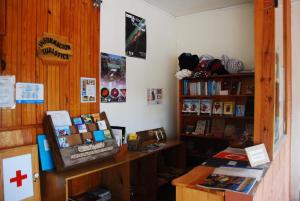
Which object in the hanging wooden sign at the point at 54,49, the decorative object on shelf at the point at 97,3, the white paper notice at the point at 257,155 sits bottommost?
the white paper notice at the point at 257,155

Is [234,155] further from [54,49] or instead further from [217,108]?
[54,49]

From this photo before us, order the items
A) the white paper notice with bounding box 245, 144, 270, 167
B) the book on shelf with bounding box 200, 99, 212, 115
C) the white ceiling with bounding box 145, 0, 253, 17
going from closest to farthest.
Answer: the white paper notice with bounding box 245, 144, 270, 167, the white ceiling with bounding box 145, 0, 253, 17, the book on shelf with bounding box 200, 99, 212, 115

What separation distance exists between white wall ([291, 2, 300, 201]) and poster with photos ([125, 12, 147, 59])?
2.02m

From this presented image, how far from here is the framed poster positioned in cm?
176

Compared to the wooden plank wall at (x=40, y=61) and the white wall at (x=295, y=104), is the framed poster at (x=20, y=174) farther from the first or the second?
the white wall at (x=295, y=104)

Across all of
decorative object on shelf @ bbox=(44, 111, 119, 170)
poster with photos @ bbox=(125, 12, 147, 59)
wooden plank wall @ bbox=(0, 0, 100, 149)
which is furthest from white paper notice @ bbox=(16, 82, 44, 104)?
poster with photos @ bbox=(125, 12, 147, 59)

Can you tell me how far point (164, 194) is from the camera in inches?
127

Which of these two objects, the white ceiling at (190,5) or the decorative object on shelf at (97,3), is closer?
the decorative object on shelf at (97,3)

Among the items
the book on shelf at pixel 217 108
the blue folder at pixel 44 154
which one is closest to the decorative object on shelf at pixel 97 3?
the blue folder at pixel 44 154

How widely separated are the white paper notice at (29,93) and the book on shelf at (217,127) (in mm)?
2371

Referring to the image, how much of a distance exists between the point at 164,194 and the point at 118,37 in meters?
2.04

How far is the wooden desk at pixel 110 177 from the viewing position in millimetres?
1941

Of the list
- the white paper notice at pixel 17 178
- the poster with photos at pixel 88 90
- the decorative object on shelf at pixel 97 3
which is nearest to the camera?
the white paper notice at pixel 17 178

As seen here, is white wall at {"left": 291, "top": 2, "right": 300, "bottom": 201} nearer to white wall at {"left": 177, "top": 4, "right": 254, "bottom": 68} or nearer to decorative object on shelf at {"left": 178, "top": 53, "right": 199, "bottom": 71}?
white wall at {"left": 177, "top": 4, "right": 254, "bottom": 68}
